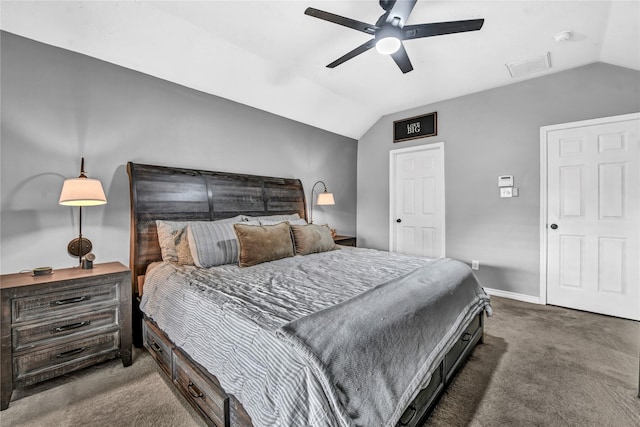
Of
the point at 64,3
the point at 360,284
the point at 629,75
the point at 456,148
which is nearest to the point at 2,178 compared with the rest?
the point at 64,3

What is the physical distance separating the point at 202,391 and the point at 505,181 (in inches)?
155

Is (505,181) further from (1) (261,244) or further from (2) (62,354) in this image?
(2) (62,354)

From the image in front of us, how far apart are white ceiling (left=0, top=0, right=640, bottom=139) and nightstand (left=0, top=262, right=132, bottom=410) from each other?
1.91 metres

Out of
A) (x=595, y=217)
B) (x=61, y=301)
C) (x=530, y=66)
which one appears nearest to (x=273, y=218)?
(x=61, y=301)

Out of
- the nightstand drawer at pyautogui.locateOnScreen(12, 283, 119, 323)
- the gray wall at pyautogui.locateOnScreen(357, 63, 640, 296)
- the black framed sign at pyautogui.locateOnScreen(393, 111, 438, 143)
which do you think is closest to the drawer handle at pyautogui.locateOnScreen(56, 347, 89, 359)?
the nightstand drawer at pyautogui.locateOnScreen(12, 283, 119, 323)

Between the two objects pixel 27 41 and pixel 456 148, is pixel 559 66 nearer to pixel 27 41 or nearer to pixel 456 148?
pixel 456 148

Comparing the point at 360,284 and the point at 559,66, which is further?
the point at 559,66

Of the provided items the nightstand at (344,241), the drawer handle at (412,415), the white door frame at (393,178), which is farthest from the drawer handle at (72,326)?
the white door frame at (393,178)

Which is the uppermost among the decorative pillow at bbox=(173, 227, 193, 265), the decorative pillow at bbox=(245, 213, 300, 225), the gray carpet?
the decorative pillow at bbox=(245, 213, 300, 225)

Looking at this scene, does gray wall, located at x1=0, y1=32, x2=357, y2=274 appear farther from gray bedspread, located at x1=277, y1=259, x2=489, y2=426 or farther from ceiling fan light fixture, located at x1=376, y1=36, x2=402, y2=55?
gray bedspread, located at x1=277, y1=259, x2=489, y2=426

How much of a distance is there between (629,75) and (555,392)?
3.25 m

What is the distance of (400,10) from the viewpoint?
6.09 feet

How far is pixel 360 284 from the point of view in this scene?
177 cm

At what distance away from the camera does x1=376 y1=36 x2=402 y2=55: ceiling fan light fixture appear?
199cm
